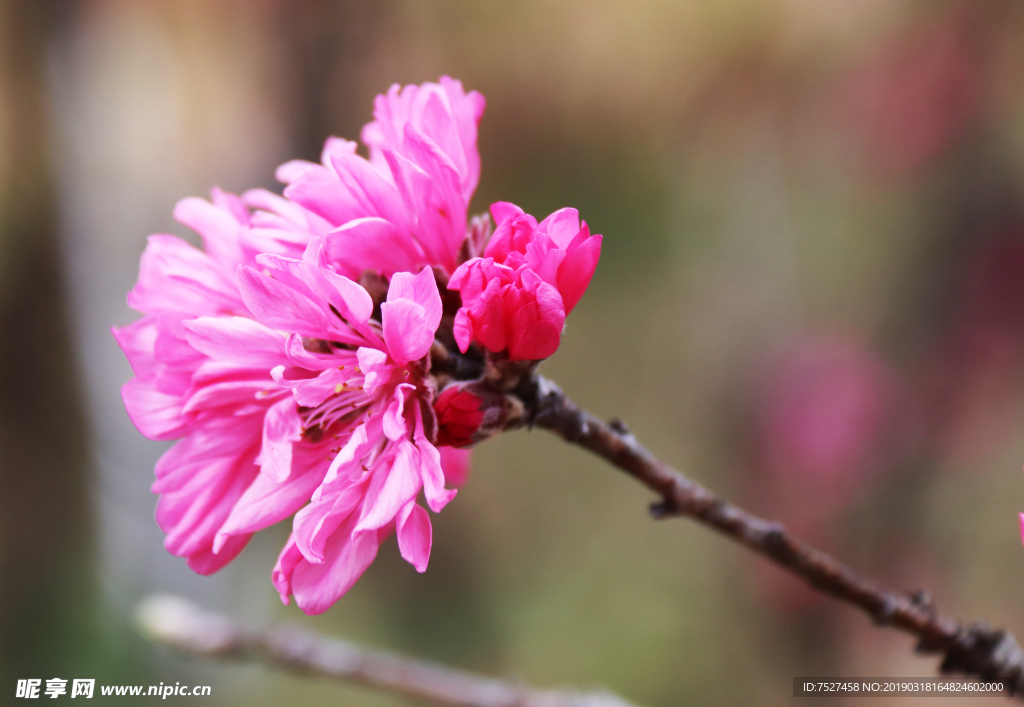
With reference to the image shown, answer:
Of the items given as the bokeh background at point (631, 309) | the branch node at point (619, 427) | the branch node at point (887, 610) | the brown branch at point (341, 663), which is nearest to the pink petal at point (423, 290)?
the branch node at point (619, 427)

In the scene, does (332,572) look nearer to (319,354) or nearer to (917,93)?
(319,354)

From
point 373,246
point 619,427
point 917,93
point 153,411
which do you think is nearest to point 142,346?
point 153,411

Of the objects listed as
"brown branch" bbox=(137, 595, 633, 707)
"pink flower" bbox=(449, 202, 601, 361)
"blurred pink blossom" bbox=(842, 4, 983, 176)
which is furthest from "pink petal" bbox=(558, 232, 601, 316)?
"blurred pink blossom" bbox=(842, 4, 983, 176)

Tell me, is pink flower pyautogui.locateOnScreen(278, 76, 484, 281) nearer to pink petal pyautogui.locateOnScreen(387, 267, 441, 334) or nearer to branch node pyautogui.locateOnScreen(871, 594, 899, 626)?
pink petal pyautogui.locateOnScreen(387, 267, 441, 334)

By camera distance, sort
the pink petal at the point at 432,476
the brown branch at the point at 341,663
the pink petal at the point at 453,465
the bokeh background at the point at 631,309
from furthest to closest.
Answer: the bokeh background at the point at 631,309, the brown branch at the point at 341,663, the pink petal at the point at 453,465, the pink petal at the point at 432,476

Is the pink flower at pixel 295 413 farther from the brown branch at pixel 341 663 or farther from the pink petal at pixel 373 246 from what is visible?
the brown branch at pixel 341 663

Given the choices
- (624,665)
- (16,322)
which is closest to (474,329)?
(624,665)

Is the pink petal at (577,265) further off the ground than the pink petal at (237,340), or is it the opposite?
the pink petal at (577,265)
